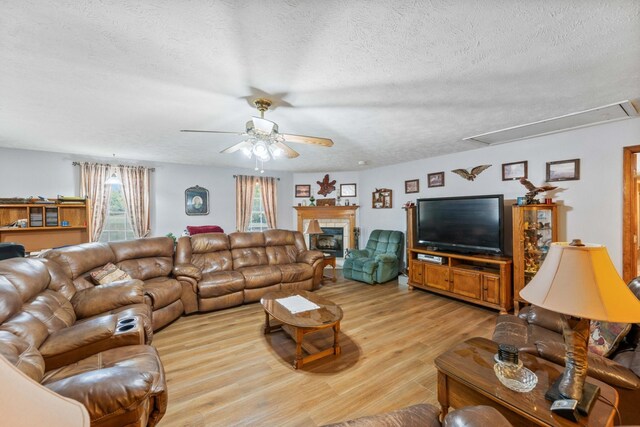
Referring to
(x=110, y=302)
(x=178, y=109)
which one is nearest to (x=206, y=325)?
(x=110, y=302)

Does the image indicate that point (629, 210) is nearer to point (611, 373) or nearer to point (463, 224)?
point (463, 224)

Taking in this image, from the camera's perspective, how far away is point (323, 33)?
152 cm

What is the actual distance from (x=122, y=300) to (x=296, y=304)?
1662 mm

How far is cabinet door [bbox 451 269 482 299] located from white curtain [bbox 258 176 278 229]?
4.21 meters

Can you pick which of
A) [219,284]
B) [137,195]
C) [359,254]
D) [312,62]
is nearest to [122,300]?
[219,284]

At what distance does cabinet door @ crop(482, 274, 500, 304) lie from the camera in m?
3.54

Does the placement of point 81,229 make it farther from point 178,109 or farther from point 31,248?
point 178,109

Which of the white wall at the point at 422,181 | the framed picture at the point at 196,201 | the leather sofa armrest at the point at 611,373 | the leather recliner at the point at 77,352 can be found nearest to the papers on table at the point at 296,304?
the leather recliner at the point at 77,352

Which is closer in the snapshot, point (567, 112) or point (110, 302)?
point (110, 302)

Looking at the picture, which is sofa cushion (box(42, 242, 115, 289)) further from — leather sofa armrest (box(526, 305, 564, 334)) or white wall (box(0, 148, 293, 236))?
leather sofa armrest (box(526, 305, 564, 334))

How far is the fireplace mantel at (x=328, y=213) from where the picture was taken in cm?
639

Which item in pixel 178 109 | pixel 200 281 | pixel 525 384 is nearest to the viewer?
pixel 525 384

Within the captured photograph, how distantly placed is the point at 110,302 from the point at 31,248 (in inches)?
124

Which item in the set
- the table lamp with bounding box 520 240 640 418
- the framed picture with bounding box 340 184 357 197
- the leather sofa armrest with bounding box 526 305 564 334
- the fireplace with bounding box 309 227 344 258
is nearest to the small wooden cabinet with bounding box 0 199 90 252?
the fireplace with bounding box 309 227 344 258
